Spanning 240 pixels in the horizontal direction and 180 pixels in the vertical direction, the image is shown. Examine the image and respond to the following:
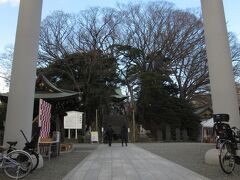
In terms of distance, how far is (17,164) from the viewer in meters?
8.20

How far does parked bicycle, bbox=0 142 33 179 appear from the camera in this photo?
815 centimetres

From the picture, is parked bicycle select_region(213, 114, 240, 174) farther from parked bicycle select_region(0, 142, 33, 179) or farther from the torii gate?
parked bicycle select_region(0, 142, 33, 179)

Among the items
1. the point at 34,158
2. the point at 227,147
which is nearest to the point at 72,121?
the point at 34,158

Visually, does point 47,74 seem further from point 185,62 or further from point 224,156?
point 224,156

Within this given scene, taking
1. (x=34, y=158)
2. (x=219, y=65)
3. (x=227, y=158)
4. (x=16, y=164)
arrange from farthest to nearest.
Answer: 1. (x=219, y=65)
2. (x=34, y=158)
3. (x=227, y=158)
4. (x=16, y=164)

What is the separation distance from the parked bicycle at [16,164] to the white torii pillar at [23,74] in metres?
2.01

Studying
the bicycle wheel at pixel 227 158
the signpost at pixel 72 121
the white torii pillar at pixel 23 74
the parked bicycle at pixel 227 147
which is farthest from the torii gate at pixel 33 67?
the signpost at pixel 72 121

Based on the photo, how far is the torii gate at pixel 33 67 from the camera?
421 inches

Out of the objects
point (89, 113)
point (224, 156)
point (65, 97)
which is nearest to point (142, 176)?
point (224, 156)

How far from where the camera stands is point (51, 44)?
136ft

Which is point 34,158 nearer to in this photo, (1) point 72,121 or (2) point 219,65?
(2) point 219,65

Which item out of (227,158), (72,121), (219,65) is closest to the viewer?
(227,158)

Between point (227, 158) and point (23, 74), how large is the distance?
6.30m

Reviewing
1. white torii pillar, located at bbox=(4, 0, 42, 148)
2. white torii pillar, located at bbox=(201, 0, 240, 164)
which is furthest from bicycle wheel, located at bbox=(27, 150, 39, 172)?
white torii pillar, located at bbox=(201, 0, 240, 164)
